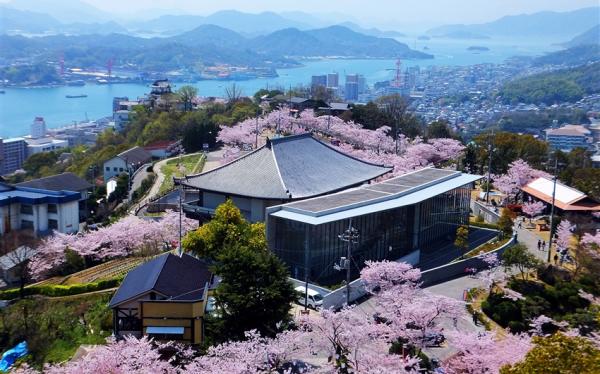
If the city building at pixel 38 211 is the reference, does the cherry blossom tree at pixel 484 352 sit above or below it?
above

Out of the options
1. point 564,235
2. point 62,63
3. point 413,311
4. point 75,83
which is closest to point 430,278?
point 564,235

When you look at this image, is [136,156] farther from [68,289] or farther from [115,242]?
[68,289]

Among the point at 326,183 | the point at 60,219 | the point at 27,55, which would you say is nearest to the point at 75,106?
the point at 27,55

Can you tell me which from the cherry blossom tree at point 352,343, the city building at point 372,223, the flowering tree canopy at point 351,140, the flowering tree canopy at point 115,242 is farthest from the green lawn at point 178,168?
the cherry blossom tree at point 352,343

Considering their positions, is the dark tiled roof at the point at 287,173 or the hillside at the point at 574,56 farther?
the hillside at the point at 574,56

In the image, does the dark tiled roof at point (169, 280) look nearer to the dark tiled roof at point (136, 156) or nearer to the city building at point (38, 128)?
the dark tiled roof at point (136, 156)

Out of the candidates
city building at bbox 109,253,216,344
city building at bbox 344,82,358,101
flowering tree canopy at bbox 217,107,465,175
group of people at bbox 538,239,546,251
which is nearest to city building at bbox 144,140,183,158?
flowering tree canopy at bbox 217,107,465,175

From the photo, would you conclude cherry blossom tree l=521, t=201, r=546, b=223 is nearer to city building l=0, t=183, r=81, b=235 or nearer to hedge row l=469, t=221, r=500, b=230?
hedge row l=469, t=221, r=500, b=230
